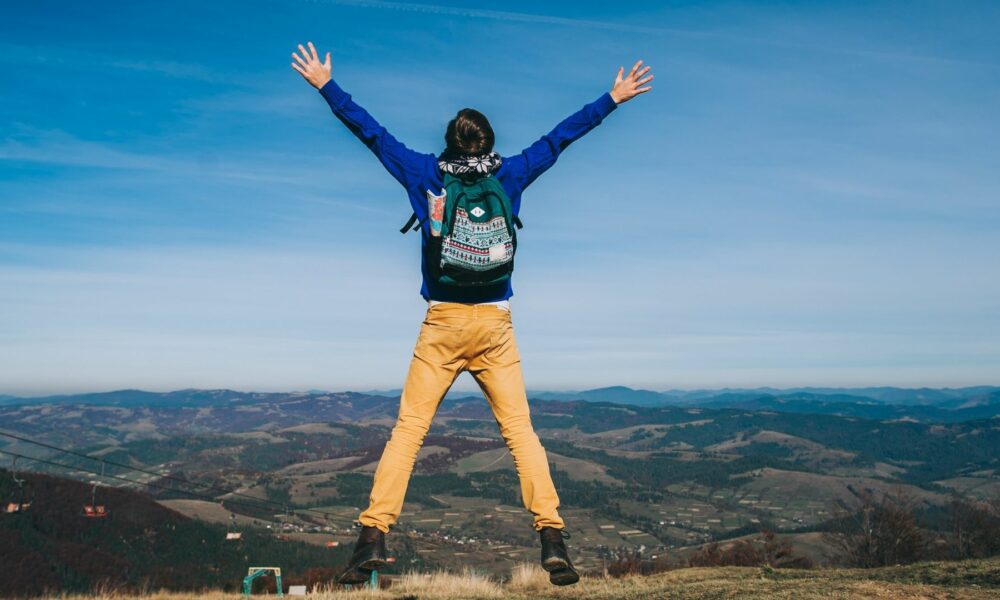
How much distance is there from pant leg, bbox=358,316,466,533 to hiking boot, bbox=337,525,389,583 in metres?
0.07

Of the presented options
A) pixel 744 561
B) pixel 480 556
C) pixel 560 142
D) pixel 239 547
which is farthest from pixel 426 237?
pixel 239 547

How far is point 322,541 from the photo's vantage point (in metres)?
164

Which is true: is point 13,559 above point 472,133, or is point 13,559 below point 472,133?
below

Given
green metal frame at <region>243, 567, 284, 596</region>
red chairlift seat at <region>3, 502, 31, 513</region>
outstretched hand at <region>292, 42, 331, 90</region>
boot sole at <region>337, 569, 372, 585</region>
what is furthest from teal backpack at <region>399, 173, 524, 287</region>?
red chairlift seat at <region>3, 502, 31, 513</region>

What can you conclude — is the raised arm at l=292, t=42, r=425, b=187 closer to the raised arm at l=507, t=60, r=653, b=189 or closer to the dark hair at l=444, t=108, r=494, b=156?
the dark hair at l=444, t=108, r=494, b=156

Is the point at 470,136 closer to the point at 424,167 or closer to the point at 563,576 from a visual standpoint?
the point at 424,167

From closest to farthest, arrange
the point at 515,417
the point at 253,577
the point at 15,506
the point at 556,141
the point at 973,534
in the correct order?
the point at 515,417
the point at 556,141
the point at 253,577
the point at 15,506
the point at 973,534

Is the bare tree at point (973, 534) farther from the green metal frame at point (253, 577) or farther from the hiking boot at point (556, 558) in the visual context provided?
the hiking boot at point (556, 558)

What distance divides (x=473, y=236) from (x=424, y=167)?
74cm

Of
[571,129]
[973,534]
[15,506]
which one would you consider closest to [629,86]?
[571,129]

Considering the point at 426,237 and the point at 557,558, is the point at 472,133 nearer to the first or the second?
the point at 426,237

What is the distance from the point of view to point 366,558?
190 inches

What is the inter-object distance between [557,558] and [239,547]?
17194 centimetres

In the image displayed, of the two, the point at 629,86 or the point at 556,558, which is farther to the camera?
the point at 629,86
